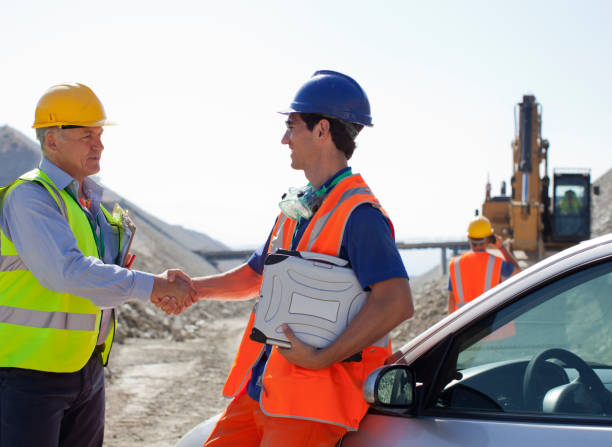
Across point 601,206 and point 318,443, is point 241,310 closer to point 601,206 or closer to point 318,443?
point 318,443

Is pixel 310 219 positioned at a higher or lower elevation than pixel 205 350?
higher

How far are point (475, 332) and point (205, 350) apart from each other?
1255cm

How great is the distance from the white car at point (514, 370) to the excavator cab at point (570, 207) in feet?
61.1

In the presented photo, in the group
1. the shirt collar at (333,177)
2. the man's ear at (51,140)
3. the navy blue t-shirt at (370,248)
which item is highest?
the man's ear at (51,140)

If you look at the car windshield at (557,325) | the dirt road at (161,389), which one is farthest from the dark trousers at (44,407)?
the dirt road at (161,389)

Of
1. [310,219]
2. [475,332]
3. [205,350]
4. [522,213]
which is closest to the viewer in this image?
[475,332]

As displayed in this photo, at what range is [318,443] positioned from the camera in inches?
90.0

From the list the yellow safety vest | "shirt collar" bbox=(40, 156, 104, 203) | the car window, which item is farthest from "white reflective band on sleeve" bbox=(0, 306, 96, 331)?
the car window

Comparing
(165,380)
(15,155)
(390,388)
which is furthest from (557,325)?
(15,155)

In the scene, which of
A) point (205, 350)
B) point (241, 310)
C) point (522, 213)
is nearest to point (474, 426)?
point (205, 350)

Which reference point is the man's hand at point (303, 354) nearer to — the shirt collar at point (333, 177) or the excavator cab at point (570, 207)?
the shirt collar at point (333, 177)

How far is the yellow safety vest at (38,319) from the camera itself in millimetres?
2764

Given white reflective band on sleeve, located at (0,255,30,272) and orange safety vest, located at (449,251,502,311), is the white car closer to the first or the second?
white reflective band on sleeve, located at (0,255,30,272)

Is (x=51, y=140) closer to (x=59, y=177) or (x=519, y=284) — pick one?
(x=59, y=177)
